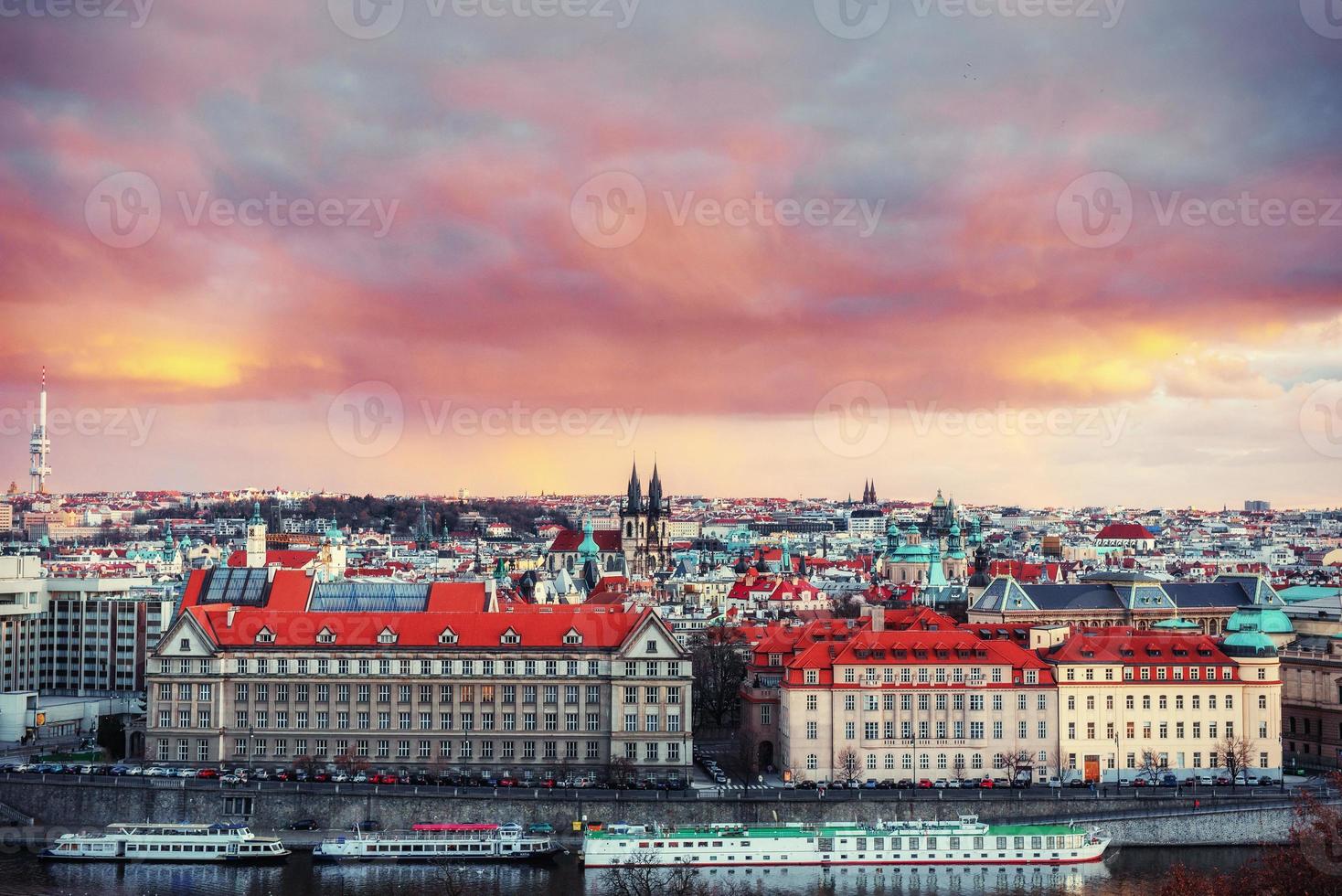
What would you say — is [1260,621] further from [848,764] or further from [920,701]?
[848,764]

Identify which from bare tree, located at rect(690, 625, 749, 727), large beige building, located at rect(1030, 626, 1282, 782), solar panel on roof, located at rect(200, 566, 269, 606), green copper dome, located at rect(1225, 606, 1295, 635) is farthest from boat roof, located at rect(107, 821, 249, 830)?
green copper dome, located at rect(1225, 606, 1295, 635)

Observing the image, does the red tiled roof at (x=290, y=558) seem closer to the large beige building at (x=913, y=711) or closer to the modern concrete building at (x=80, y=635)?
the modern concrete building at (x=80, y=635)

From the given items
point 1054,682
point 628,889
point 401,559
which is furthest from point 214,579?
point 401,559

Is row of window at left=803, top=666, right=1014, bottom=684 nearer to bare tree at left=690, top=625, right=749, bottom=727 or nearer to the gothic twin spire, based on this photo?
bare tree at left=690, top=625, right=749, bottom=727

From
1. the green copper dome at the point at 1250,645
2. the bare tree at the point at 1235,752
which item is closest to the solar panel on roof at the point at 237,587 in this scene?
the bare tree at the point at 1235,752

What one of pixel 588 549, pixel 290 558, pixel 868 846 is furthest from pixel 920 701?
pixel 588 549

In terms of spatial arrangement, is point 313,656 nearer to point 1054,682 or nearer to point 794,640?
point 794,640
